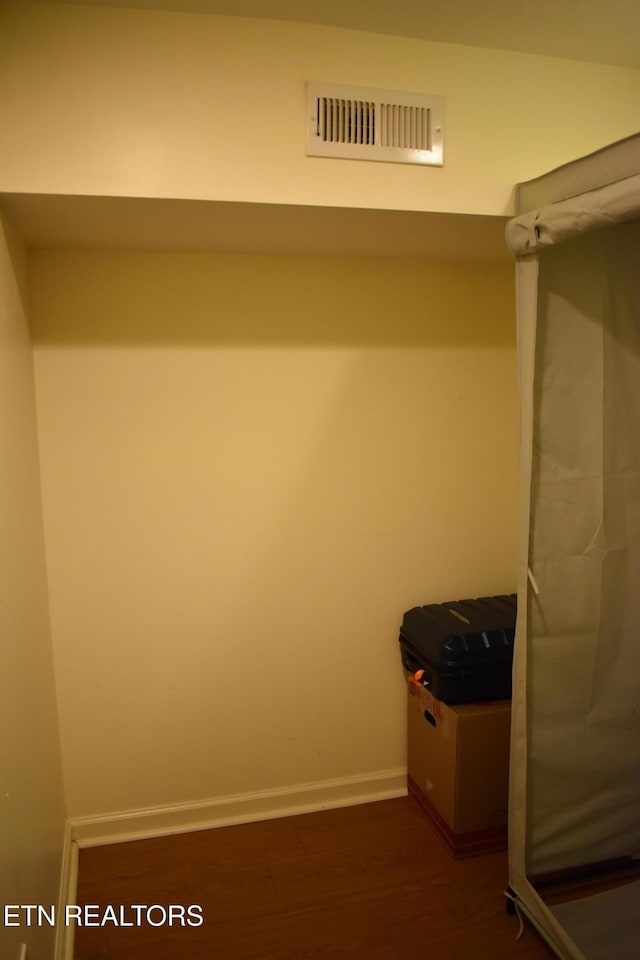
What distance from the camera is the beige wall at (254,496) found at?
2.08m

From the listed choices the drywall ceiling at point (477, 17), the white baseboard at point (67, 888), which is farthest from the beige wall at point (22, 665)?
the drywall ceiling at point (477, 17)

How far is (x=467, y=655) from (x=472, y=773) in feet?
1.26

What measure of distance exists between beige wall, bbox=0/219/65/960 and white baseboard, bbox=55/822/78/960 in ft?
0.22

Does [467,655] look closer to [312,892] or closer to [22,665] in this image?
[312,892]

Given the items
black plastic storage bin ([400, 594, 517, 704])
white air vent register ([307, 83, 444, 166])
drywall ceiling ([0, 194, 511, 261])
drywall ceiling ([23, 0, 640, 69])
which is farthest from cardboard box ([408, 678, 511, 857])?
drywall ceiling ([23, 0, 640, 69])

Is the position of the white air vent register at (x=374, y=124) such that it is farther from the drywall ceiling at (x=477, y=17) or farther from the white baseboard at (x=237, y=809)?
the white baseboard at (x=237, y=809)

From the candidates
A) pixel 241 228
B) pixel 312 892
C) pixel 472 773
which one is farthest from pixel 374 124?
pixel 312 892

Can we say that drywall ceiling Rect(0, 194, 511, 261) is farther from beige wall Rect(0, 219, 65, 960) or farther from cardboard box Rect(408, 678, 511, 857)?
cardboard box Rect(408, 678, 511, 857)

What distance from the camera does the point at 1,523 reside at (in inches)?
56.9

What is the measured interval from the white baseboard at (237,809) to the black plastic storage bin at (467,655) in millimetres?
540

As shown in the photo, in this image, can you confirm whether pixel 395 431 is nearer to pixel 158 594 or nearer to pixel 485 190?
pixel 485 190

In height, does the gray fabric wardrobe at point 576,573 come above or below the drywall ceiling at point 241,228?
below

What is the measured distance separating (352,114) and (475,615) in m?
1.63

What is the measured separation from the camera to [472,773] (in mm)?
2078
